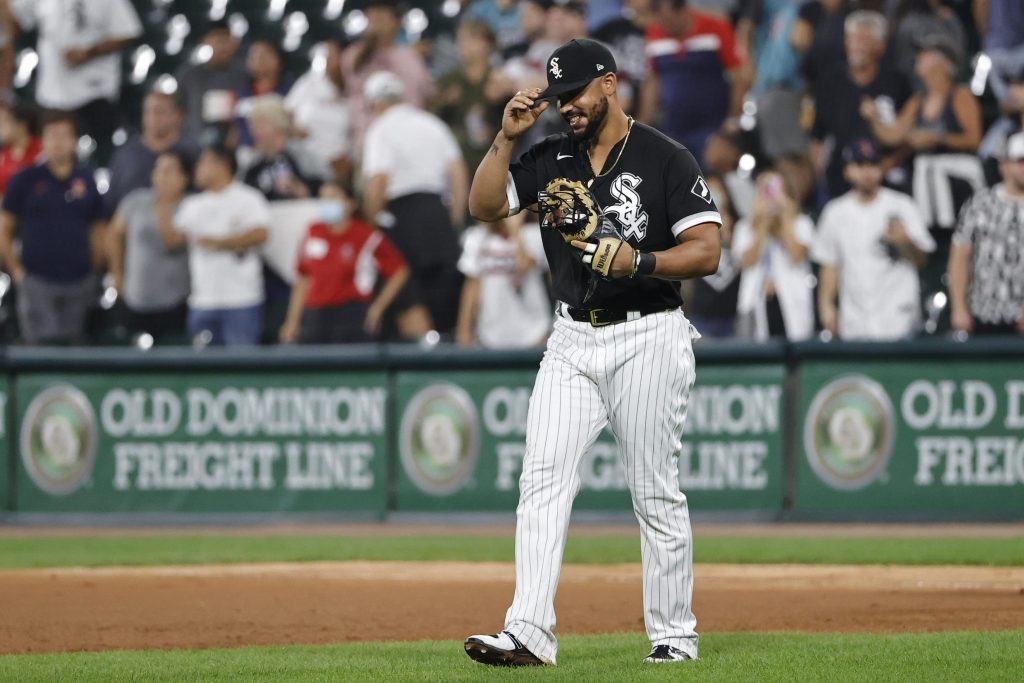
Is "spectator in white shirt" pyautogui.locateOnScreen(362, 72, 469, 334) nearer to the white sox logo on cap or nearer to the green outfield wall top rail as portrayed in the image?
the green outfield wall top rail

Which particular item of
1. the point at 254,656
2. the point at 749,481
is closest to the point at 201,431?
the point at 749,481

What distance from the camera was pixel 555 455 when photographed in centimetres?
535

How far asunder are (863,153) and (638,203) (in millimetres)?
6719

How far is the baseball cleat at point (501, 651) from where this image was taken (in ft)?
17.1

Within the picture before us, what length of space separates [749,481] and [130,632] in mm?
5813

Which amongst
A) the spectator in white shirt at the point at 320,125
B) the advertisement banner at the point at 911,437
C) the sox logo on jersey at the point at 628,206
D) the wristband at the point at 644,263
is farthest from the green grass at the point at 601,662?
the spectator in white shirt at the point at 320,125

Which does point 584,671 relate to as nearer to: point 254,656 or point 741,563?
point 254,656

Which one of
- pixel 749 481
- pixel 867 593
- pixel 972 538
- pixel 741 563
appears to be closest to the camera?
pixel 867 593

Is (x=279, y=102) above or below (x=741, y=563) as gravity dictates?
above

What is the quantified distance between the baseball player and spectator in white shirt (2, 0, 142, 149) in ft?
32.7

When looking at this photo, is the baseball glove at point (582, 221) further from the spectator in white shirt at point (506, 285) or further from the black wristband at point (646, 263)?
the spectator in white shirt at point (506, 285)

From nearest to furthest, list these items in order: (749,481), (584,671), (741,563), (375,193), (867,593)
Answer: (584,671)
(867,593)
(741,563)
(749,481)
(375,193)

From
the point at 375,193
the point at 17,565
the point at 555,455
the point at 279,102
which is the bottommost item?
the point at 17,565

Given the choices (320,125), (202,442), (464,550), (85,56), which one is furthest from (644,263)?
(85,56)
